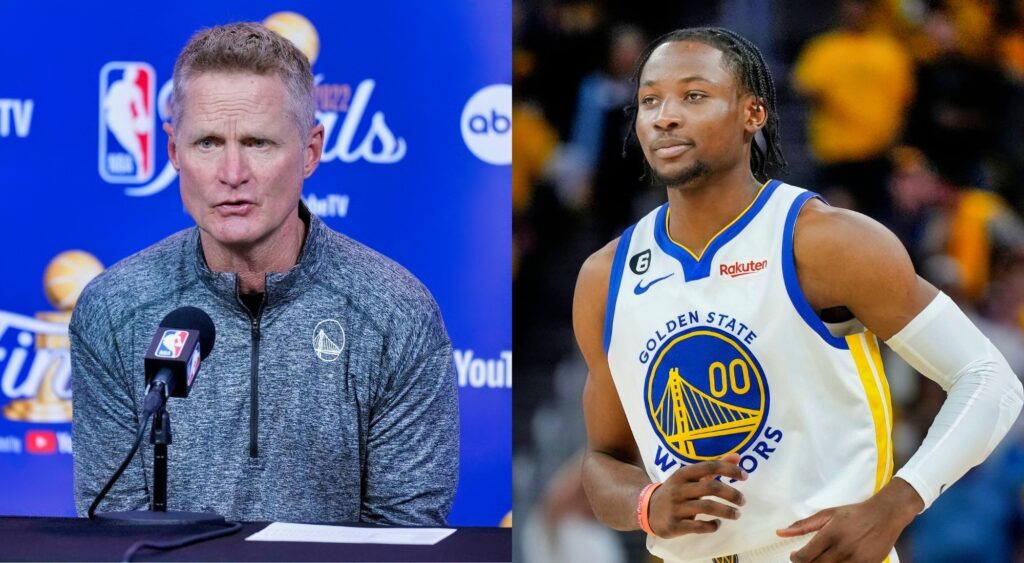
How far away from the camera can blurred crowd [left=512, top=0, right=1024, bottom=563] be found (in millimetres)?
1937

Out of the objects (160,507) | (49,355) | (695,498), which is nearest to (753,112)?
(695,498)

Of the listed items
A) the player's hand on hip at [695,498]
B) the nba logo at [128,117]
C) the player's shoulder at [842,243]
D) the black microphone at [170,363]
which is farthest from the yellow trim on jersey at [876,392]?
the nba logo at [128,117]

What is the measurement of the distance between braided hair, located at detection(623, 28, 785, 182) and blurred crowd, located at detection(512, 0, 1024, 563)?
2 cm

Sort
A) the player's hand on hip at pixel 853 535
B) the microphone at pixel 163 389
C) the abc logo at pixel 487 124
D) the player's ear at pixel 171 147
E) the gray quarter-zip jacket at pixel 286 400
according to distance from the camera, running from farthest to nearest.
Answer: the abc logo at pixel 487 124, the player's ear at pixel 171 147, the gray quarter-zip jacket at pixel 286 400, the microphone at pixel 163 389, the player's hand on hip at pixel 853 535

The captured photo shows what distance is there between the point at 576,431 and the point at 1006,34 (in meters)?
0.96

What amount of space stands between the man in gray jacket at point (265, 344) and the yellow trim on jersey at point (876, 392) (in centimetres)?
123

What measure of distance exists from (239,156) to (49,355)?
3.09 ft

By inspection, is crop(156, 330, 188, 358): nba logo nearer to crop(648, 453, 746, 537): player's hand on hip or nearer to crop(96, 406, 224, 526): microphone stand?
crop(96, 406, 224, 526): microphone stand

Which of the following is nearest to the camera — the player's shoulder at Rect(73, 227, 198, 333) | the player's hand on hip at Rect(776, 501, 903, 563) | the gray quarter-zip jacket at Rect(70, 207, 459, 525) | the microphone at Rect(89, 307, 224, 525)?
the player's hand on hip at Rect(776, 501, 903, 563)

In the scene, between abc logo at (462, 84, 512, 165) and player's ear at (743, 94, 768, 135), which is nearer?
player's ear at (743, 94, 768, 135)

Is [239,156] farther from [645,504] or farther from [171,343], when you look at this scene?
[645,504]

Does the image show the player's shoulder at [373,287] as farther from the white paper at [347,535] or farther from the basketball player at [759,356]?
the basketball player at [759,356]

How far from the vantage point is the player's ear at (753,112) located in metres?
1.94

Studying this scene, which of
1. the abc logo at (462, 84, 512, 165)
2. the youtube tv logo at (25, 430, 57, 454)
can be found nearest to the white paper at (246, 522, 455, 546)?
the abc logo at (462, 84, 512, 165)
